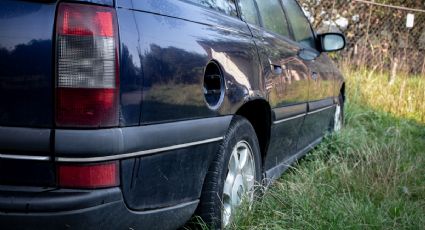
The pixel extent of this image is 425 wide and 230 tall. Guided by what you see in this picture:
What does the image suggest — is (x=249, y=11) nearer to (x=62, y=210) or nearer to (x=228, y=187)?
(x=228, y=187)

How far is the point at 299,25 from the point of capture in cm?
465

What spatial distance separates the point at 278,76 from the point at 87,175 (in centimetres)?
179

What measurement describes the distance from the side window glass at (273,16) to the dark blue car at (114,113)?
1141mm

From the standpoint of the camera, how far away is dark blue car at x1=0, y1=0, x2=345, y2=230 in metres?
1.76

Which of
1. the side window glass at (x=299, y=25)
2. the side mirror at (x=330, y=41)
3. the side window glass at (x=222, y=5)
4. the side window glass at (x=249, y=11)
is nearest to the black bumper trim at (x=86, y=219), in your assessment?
the side window glass at (x=222, y=5)

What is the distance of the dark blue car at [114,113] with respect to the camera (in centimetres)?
176

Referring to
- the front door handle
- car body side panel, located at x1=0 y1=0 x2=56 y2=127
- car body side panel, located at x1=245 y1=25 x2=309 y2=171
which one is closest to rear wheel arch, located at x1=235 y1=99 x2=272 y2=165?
car body side panel, located at x1=245 y1=25 x2=309 y2=171

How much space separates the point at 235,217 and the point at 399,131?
12.7 feet

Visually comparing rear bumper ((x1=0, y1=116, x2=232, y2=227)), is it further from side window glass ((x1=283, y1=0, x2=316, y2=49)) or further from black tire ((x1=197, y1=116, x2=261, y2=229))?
side window glass ((x1=283, y1=0, x2=316, y2=49))

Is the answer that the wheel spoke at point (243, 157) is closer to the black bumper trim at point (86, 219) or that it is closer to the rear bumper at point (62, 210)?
the black bumper trim at point (86, 219)

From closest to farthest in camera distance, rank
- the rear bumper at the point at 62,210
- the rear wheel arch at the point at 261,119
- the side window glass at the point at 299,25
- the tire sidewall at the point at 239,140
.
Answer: the rear bumper at the point at 62,210, the tire sidewall at the point at 239,140, the rear wheel arch at the point at 261,119, the side window glass at the point at 299,25

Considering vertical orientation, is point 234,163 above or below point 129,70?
below

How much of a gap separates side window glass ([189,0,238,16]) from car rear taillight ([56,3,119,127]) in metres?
0.84

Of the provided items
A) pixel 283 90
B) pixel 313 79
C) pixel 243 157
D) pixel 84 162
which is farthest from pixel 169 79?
pixel 313 79
